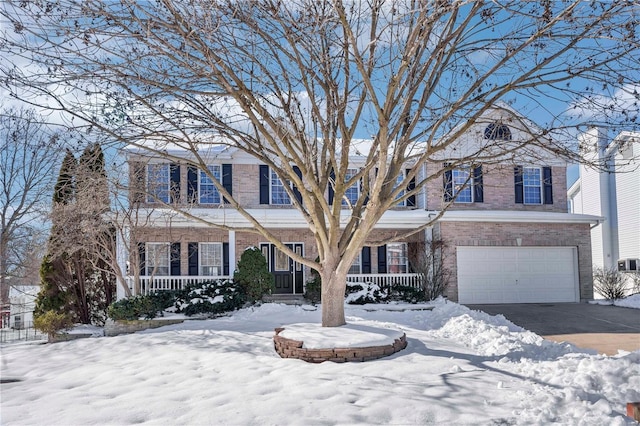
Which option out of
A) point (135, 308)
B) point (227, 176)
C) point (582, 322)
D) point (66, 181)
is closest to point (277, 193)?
point (227, 176)

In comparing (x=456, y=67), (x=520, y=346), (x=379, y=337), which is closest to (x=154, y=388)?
(x=379, y=337)

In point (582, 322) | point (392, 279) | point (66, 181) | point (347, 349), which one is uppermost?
point (66, 181)

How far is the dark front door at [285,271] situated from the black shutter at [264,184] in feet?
5.99

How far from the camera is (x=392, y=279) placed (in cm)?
1686

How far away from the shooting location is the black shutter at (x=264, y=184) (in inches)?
738

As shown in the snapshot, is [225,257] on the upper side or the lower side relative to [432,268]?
upper

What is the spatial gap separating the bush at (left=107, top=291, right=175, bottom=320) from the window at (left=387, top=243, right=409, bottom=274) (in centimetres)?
895

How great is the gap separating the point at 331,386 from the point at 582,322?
31.9 ft

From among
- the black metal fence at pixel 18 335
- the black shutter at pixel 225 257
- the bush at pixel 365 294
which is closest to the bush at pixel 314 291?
the bush at pixel 365 294

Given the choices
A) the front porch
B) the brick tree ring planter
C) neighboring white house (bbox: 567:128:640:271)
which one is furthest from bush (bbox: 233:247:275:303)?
neighboring white house (bbox: 567:128:640:271)

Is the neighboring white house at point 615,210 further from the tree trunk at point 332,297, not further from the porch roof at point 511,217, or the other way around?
the tree trunk at point 332,297

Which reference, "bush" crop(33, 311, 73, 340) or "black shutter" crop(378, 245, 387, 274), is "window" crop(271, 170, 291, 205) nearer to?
"black shutter" crop(378, 245, 387, 274)

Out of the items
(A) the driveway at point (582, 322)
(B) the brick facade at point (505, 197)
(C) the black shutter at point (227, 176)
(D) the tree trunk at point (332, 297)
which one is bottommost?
(A) the driveway at point (582, 322)

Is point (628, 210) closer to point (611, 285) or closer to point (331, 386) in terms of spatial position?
point (611, 285)
